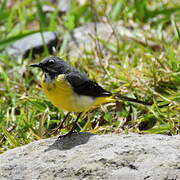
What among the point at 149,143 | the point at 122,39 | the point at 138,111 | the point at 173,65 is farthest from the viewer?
the point at 122,39

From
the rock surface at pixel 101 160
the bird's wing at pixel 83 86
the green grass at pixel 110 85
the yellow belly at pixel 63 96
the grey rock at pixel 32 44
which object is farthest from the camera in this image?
the grey rock at pixel 32 44

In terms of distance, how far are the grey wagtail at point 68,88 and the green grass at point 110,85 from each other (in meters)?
0.54

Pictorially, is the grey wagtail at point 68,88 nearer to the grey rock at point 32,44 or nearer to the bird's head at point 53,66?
the bird's head at point 53,66

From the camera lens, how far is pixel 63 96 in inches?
188

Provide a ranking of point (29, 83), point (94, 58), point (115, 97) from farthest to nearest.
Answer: point (94, 58), point (29, 83), point (115, 97)

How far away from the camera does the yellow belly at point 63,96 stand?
4.76 metres

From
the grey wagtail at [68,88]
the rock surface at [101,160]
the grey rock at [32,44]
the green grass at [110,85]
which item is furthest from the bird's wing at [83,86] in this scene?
the grey rock at [32,44]

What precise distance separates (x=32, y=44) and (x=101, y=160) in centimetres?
413

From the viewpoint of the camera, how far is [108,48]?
7629 mm

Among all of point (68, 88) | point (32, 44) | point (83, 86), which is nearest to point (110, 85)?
point (83, 86)

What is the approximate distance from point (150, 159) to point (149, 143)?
0.31 meters

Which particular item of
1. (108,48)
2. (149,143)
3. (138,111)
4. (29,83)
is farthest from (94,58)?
(149,143)

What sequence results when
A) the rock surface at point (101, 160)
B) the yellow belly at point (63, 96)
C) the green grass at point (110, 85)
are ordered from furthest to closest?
the green grass at point (110, 85)
the yellow belly at point (63, 96)
the rock surface at point (101, 160)

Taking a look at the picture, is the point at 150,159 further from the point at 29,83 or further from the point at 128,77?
the point at 29,83
